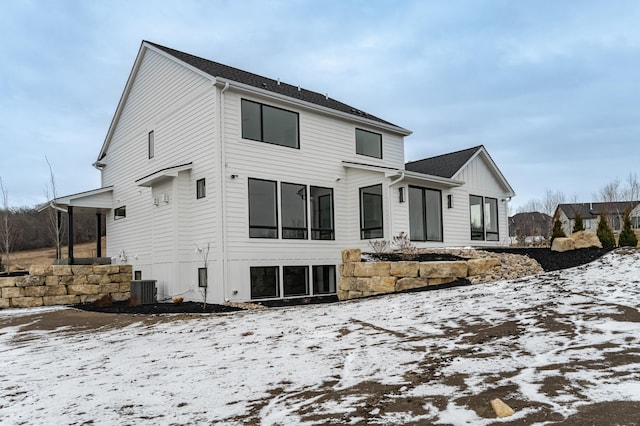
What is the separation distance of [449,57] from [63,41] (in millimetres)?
16923

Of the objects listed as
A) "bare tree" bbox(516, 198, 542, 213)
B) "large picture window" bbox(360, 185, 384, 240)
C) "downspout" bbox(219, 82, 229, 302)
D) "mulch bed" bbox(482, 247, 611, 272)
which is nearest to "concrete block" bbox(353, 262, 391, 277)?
"mulch bed" bbox(482, 247, 611, 272)

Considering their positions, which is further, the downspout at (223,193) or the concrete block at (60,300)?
the concrete block at (60,300)

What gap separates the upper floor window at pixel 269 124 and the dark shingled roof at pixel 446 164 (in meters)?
5.50

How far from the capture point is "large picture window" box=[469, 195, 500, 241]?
664 inches

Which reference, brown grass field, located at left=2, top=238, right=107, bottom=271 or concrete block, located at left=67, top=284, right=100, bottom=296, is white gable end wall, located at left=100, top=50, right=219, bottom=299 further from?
brown grass field, located at left=2, top=238, right=107, bottom=271

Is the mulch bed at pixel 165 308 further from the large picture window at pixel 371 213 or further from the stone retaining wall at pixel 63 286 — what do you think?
the large picture window at pixel 371 213

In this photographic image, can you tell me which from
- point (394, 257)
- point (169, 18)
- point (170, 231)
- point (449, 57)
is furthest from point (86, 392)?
point (449, 57)

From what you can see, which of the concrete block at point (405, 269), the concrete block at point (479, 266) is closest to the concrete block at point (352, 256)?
the concrete block at point (405, 269)

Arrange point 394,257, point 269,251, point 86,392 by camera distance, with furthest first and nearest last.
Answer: point 269,251
point 394,257
point 86,392

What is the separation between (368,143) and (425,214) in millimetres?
3306

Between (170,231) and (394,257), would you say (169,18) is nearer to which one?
(170,231)

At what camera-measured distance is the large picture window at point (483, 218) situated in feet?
55.4

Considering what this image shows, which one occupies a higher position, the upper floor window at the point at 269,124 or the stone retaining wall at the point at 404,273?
the upper floor window at the point at 269,124

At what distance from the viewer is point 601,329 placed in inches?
195
